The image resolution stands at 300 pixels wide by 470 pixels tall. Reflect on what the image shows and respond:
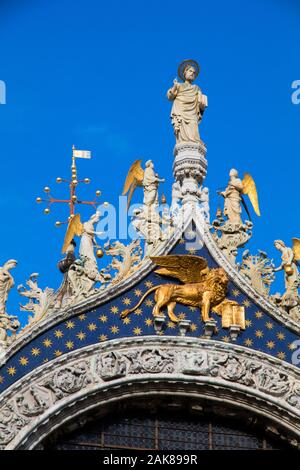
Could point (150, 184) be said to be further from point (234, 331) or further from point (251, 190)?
point (234, 331)

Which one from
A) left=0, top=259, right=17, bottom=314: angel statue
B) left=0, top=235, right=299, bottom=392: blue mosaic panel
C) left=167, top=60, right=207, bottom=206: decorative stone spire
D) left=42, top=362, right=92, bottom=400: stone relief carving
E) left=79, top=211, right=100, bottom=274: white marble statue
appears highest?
left=167, top=60, right=207, bottom=206: decorative stone spire

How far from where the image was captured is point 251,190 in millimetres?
23422

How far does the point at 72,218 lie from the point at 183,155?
6.00 feet

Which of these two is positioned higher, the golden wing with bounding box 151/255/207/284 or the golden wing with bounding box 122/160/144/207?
the golden wing with bounding box 122/160/144/207

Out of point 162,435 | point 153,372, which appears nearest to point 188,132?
point 153,372

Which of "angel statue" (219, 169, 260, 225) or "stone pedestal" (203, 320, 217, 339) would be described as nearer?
"stone pedestal" (203, 320, 217, 339)

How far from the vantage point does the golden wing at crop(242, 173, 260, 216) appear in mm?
23375

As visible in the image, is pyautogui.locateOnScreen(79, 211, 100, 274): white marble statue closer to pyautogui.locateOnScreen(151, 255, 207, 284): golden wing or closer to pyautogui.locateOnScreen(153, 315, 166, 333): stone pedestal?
pyautogui.locateOnScreen(151, 255, 207, 284): golden wing

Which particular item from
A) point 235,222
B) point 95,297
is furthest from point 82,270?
point 235,222

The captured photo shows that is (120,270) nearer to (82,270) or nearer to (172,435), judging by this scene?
(82,270)

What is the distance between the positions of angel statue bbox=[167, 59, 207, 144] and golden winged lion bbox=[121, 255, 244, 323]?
6.79 feet

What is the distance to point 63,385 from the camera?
2092 cm

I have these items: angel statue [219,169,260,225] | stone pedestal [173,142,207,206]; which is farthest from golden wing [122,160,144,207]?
angel statue [219,169,260,225]

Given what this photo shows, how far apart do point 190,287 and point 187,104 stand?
10.1ft
